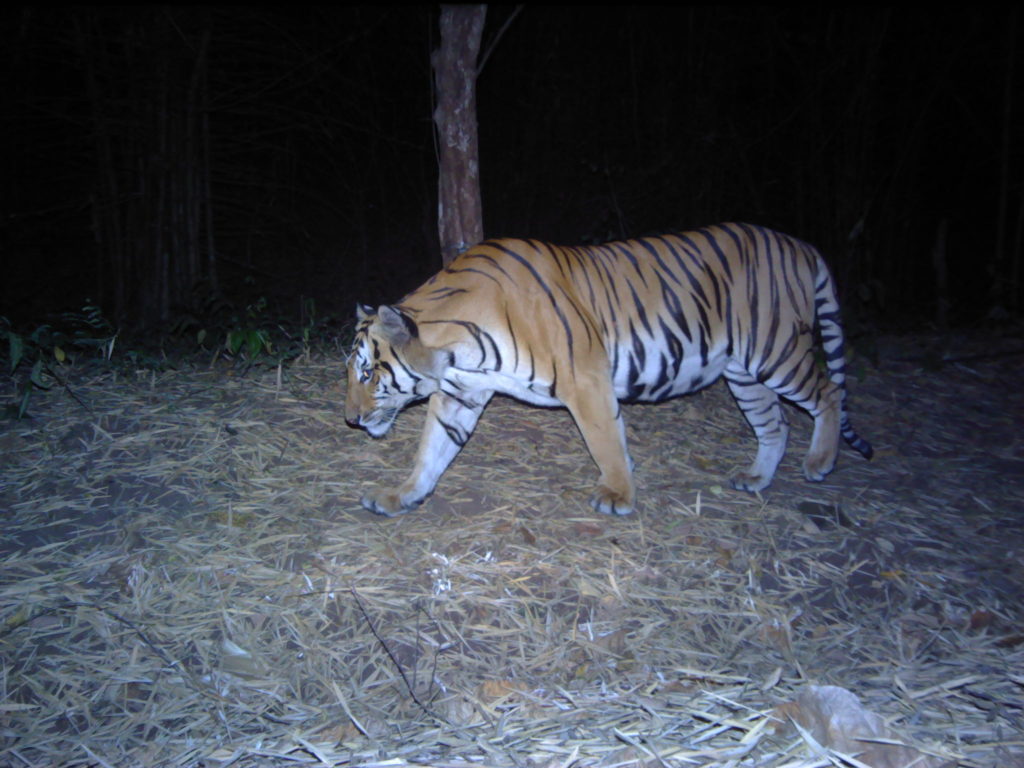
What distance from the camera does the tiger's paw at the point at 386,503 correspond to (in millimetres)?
3594

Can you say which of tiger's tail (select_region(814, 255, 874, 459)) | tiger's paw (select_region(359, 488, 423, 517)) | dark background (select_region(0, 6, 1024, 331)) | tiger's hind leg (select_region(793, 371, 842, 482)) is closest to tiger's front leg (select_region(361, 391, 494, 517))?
tiger's paw (select_region(359, 488, 423, 517))

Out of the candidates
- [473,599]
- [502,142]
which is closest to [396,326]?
[473,599]

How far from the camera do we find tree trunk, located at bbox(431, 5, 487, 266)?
462cm

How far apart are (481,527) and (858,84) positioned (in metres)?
9.23

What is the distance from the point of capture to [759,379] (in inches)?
168

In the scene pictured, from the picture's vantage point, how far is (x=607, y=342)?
3.90m

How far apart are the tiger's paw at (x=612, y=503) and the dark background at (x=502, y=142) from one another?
3860 mm

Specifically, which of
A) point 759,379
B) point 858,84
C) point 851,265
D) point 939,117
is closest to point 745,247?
point 759,379

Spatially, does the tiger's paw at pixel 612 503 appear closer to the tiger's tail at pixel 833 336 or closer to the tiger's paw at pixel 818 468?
the tiger's paw at pixel 818 468

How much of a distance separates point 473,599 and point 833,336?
2.95 meters

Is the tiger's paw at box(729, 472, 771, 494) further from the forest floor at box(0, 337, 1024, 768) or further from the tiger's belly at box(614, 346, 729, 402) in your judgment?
the tiger's belly at box(614, 346, 729, 402)

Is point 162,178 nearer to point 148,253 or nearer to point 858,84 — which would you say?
point 148,253

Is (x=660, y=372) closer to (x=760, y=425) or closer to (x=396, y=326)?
(x=760, y=425)

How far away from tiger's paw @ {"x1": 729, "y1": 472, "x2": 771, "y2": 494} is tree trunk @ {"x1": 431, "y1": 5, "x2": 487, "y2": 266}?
2236 millimetres
